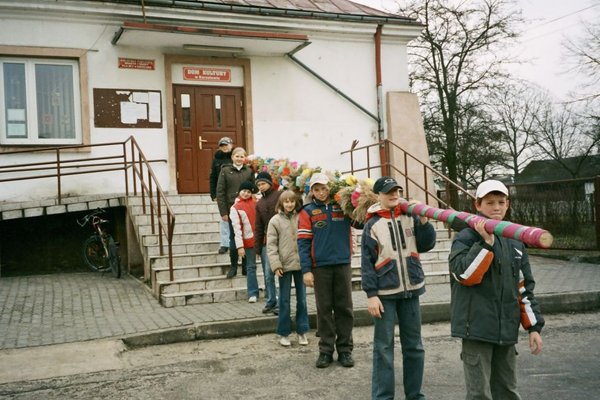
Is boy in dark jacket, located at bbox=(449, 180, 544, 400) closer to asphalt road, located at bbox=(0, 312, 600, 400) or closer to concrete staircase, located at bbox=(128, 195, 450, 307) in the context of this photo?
asphalt road, located at bbox=(0, 312, 600, 400)

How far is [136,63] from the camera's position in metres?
11.9

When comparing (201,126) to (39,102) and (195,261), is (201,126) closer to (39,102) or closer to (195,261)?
(39,102)

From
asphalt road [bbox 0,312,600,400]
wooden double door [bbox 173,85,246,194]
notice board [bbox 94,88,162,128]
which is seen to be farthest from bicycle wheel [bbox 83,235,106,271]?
asphalt road [bbox 0,312,600,400]

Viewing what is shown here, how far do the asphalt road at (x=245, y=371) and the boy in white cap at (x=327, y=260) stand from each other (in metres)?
0.35

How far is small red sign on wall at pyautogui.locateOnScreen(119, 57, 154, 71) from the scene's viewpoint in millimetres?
11828

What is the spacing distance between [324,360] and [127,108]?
26.9ft

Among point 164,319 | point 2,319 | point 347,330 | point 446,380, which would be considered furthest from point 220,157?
point 446,380

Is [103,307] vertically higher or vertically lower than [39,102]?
lower

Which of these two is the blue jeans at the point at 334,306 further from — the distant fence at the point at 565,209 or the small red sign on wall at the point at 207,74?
the small red sign on wall at the point at 207,74

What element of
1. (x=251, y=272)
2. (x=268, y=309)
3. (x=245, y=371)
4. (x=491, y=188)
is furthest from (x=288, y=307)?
(x=491, y=188)

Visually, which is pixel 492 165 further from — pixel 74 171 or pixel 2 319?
pixel 2 319

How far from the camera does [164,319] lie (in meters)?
7.00

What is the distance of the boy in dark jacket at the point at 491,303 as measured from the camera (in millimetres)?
3320

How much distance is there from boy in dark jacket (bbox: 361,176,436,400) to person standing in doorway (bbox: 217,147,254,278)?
4368 mm
